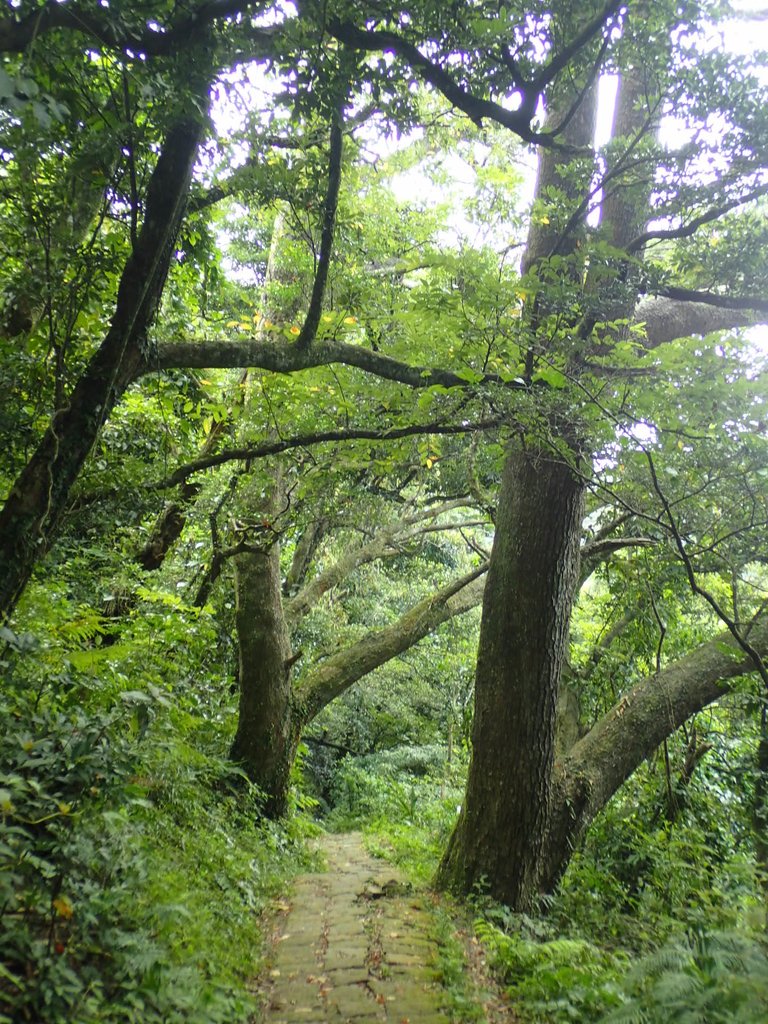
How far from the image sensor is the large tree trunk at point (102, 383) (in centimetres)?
351

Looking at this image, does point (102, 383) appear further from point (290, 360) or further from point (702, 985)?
point (702, 985)

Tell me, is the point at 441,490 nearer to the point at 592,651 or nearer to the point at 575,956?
the point at 592,651

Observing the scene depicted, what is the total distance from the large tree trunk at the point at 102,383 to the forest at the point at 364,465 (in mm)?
23

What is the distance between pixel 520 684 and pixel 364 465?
260cm

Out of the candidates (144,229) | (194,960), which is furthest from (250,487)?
(194,960)

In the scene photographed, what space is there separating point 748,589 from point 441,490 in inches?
159

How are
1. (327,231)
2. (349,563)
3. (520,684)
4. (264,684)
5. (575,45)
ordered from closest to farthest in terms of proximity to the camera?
(575,45)
(327,231)
(520,684)
(264,684)
(349,563)

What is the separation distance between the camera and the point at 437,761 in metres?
14.6

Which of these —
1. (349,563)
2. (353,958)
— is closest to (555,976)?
(353,958)

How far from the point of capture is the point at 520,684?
548 cm


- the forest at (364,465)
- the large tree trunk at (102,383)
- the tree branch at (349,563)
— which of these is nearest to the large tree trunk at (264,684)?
the forest at (364,465)

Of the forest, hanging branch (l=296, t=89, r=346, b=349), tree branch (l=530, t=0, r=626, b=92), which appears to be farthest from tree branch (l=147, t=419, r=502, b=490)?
tree branch (l=530, t=0, r=626, b=92)

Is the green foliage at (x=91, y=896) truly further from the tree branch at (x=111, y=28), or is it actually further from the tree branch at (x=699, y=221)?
the tree branch at (x=699, y=221)

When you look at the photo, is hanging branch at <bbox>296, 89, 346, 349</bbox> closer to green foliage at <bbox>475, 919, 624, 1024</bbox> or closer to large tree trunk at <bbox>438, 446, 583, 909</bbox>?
large tree trunk at <bbox>438, 446, 583, 909</bbox>
